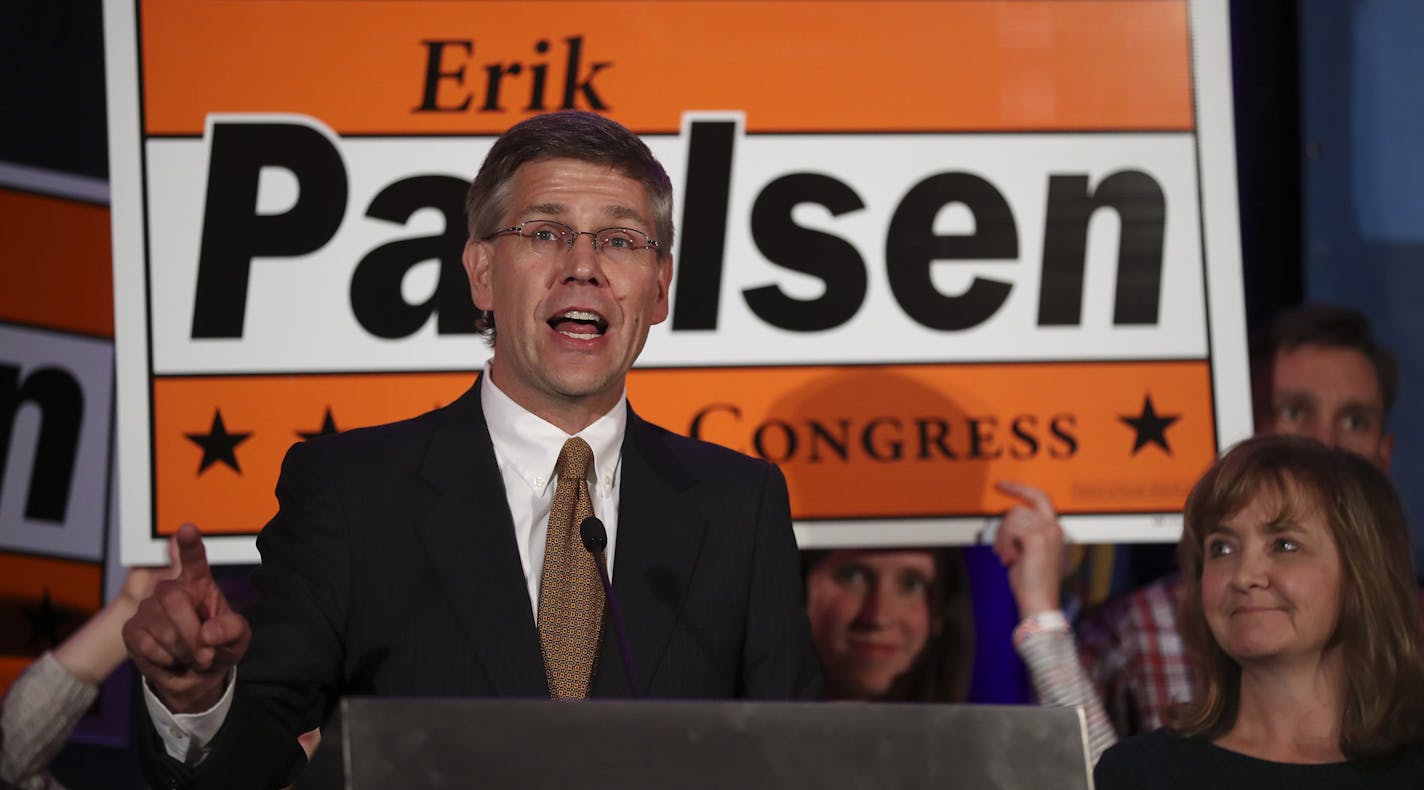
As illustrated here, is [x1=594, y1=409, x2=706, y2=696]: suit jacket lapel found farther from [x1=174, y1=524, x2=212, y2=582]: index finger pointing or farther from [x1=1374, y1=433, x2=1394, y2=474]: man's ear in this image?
[x1=1374, y1=433, x2=1394, y2=474]: man's ear

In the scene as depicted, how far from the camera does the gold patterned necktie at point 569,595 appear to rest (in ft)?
5.38

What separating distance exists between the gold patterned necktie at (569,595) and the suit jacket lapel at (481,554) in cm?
2

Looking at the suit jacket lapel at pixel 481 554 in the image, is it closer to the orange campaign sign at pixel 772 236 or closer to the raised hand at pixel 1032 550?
the orange campaign sign at pixel 772 236

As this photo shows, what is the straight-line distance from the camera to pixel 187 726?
54.0 inches

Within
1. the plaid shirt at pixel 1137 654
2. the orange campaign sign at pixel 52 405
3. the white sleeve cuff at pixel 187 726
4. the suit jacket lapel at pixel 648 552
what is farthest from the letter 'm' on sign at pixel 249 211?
the plaid shirt at pixel 1137 654

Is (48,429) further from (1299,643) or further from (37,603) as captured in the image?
(1299,643)

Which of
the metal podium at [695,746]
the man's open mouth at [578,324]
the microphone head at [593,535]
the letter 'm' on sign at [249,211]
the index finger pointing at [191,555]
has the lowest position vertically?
the metal podium at [695,746]

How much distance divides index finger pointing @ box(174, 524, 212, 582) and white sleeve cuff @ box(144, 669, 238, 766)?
0.47 ft

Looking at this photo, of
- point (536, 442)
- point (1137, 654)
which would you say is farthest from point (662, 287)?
point (1137, 654)

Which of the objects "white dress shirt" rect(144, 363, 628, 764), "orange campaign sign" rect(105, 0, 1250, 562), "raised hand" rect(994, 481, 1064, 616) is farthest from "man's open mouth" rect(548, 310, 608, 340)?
"raised hand" rect(994, 481, 1064, 616)

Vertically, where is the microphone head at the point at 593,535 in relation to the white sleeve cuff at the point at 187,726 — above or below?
above

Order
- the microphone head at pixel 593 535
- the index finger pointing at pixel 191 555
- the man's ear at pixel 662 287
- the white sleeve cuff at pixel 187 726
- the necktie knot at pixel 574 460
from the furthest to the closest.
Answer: the man's ear at pixel 662 287, the necktie knot at pixel 574 460, the microphone head at pixel 593 535, the white sleeve cuff at pixel 187 726, the index finger pointing at pixel 191 555

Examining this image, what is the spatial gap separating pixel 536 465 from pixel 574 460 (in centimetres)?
8

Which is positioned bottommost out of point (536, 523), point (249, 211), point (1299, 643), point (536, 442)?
point (1299, 643)
